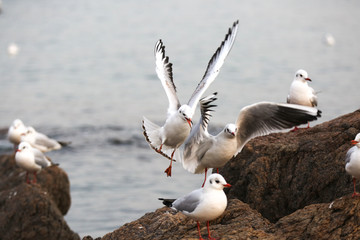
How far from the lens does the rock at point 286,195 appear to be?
17.4 feet

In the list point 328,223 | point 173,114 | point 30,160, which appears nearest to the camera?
point 328,223

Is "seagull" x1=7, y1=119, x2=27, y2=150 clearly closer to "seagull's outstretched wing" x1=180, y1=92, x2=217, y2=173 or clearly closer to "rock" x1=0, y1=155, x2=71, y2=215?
"rock" x1=0, y1=155, x2=71, y2=215

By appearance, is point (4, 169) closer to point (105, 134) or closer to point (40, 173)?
point (40, 173)

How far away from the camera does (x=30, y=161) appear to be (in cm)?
1020

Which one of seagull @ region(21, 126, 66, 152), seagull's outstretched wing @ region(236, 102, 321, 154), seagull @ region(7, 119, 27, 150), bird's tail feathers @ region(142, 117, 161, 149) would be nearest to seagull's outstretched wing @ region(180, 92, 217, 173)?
seagull's outstretched wing @ region(236, 102, 321, 154)

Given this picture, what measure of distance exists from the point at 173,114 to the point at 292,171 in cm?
167

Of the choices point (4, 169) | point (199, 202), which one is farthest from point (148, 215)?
point (4, 169)

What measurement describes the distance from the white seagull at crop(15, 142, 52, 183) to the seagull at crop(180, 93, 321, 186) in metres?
3.77

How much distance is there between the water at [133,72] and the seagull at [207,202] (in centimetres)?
499

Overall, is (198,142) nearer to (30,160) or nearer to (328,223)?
(328,223)

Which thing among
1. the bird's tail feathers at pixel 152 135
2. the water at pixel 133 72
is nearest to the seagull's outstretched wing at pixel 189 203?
the bird's tail feathers at pixel 152 135

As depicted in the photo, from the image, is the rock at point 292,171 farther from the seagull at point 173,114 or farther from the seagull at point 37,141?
the seagull at point 37,141

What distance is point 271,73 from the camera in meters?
22.4

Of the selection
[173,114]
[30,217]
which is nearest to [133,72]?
[30,217]
